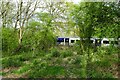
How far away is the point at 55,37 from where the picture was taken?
6.99ft

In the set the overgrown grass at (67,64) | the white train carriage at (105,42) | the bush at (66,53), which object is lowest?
the overgrown grass at (67,64)

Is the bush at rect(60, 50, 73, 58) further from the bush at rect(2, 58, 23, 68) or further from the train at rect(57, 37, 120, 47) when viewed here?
the bush at rect(2, 58, 23, 68)

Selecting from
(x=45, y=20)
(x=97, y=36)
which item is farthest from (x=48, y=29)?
(x=97, y=36)

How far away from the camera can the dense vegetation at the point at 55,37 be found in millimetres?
2078

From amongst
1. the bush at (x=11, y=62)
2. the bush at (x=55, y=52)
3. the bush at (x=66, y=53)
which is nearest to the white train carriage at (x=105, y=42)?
the bush at (x=66, y=53)

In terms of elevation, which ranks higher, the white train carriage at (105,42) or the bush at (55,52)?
the white train carriage at (105,42)

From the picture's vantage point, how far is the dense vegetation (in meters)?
2.08

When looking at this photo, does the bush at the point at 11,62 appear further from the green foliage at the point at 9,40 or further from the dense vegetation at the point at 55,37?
the green foliage at the point at 9,40

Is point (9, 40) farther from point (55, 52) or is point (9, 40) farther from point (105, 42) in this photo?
point (105, 42)

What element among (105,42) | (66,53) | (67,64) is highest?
(105,42)

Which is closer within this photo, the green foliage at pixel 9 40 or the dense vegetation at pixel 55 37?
the dense vegetation at pixel 55 37

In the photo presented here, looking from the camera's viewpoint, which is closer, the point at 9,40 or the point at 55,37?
the point at 55,37

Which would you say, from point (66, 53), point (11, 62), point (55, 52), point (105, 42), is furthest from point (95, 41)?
point (11, 62)

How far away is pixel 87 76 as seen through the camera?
2.07 meters
